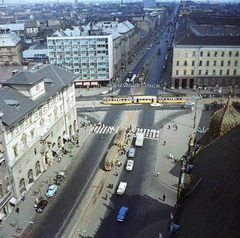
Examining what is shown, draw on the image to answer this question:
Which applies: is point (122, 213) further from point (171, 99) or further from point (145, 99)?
point (171, 99)

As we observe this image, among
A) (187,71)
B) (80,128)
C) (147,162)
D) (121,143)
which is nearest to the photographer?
(147,162)

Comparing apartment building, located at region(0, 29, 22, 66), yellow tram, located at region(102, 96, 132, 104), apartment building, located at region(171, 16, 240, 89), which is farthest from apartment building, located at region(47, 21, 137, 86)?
apartment building, located at region(171, 16, 240, 89)

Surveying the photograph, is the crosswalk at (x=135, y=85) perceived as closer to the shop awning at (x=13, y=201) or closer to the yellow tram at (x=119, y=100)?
the yellow tram at (x=119, y=100)

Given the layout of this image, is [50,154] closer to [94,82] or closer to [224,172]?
[224,172]

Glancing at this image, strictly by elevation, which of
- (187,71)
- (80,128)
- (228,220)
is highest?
(228,220)

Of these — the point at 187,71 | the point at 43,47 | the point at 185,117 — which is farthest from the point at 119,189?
the point at 43,47

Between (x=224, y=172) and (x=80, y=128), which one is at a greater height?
(x=224, y=172)

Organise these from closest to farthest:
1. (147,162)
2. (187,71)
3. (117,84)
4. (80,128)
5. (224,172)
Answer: (224,172)
(147,162)
(80,128)
(187,71)
(117,84)

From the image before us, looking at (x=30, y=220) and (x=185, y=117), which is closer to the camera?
(x=30, y=220)

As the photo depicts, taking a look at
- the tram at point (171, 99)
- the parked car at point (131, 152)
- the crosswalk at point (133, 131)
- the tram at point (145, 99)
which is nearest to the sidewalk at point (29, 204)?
the parked car at point (131, 152)
